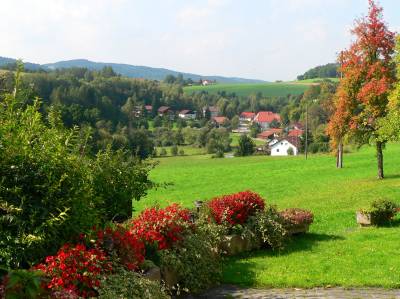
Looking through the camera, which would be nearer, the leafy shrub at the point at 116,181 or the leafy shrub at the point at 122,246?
the leafy shrub at the point at 122,246

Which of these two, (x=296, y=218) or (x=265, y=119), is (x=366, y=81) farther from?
(x=265, y=119)

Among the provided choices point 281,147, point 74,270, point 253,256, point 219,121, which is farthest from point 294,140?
point 74,270

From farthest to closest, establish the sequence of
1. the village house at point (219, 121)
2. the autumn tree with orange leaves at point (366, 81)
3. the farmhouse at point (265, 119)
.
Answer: the farmhouse at point (265, 119), the village house at point (219, 121), the autumn tree with orange leaves at point (366, 81)

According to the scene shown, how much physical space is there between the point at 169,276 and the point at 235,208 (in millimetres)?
4228

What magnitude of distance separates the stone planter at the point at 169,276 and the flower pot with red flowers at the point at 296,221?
584 cm

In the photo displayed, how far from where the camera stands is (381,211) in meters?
17.7

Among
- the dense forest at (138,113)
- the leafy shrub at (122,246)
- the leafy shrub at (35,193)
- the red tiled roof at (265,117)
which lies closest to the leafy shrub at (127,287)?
the leafy shrub at (122,246)

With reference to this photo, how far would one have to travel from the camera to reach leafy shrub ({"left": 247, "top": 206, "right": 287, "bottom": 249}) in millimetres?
13695

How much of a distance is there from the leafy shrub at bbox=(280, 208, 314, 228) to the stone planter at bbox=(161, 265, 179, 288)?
5890 mm

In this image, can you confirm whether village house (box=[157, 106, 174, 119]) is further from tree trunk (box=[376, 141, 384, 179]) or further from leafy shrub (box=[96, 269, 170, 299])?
leafy shrub (box=[96, 269, 170, 299])

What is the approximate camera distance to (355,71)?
101 ft

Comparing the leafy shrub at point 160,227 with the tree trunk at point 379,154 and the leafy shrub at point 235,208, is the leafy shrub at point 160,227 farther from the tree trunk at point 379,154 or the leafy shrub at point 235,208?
the tree trunk at point 379,154

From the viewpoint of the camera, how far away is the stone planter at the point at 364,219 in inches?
698

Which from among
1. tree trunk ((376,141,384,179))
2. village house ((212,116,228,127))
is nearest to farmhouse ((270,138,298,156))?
village house ((212,116,228,127))
